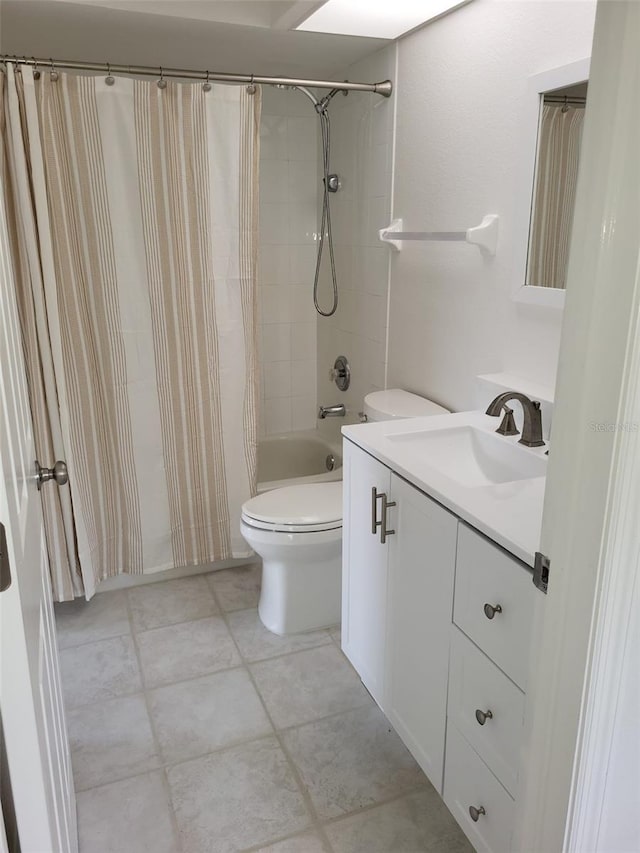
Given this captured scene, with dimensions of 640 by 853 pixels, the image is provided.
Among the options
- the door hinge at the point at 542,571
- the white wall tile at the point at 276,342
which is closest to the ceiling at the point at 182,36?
the white wall tile at the point at 276,342

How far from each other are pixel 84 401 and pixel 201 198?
829mm

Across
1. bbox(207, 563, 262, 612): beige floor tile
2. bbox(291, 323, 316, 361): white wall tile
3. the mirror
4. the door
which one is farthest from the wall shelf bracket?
bbox(207, 563, 262, 612): beige floor tile

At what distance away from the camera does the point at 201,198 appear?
2344mm

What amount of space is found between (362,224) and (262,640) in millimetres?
1739

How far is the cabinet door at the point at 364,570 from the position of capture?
70.0 inches

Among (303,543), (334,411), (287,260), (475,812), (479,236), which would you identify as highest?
(479,236)

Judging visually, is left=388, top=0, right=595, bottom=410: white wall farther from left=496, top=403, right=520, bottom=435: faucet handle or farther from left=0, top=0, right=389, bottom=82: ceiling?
left=0, top=0, right=389, bottom=82: ceiling

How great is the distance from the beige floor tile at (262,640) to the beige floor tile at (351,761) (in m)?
0.37

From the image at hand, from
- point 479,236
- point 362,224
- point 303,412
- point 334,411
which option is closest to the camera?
point 479,236

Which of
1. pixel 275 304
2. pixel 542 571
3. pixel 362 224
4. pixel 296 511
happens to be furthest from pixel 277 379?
pixel 542 571

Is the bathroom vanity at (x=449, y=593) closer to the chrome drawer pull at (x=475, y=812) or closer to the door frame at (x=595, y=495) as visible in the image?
the chrome drawer pull at (x=475, y=812)

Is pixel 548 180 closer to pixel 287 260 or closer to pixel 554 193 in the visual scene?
pixel 554 193

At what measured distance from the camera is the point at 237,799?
174cm

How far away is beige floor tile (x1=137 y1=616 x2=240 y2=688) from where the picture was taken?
222 cm
